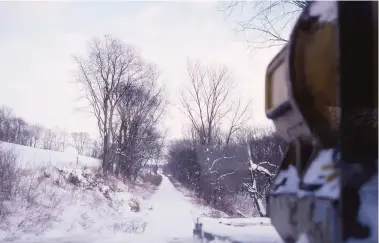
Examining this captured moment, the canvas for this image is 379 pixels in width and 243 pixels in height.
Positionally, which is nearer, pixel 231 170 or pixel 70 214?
pixel 70 214

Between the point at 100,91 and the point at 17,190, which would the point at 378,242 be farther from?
the point at 100,91

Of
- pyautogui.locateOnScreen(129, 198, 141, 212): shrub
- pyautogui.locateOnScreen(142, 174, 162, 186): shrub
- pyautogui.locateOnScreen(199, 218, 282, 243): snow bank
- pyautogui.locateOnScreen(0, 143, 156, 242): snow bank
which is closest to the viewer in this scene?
pyautogui.locateOnScreen(199, 218, 282, 243): snow bank

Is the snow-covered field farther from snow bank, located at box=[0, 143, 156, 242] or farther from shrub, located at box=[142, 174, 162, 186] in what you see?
shrub, located at box=[142, 174, 162, 186]

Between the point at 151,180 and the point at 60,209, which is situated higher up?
the point at 151,180

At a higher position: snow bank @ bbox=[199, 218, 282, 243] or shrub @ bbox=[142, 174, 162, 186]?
shrub @ bbox=[142, 174, 162, 186]

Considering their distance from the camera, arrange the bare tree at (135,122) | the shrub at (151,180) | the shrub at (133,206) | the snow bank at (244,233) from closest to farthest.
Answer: the snow bank at (244,233)
the shrub at (133,206)
the bare tree at (135,122)
the shrub at (151,180)

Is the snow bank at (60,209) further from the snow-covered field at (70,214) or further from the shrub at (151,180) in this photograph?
the shrub at (151,180)

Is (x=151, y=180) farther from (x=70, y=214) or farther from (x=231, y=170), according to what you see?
(x=70, y=214)

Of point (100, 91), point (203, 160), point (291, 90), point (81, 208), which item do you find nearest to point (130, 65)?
point (100, 91)

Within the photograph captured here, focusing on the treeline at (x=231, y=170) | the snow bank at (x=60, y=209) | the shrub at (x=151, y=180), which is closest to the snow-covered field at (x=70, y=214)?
the snow bank at (x=60, y=209)

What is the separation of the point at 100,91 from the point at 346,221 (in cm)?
2912

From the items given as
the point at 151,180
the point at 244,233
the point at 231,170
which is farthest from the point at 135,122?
the point at 244,233

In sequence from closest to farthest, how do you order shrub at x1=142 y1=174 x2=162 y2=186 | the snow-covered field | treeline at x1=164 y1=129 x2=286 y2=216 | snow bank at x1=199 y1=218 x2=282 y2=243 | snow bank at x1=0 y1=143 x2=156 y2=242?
snow bank at x1=199 y1=218 x2=282 y2=243
the snow-covered field
snow bank at x1=0 y1=143 x2=156 y2=242
treeline at x1=164 y1=129 x2=286 y2=216
shrub at x1=142 y1=174 x2=162 y2=186

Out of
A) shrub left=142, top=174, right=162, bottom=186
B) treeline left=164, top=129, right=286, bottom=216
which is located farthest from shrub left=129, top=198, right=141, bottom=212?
shrub left=142, top=174, right=162, bottom=186
